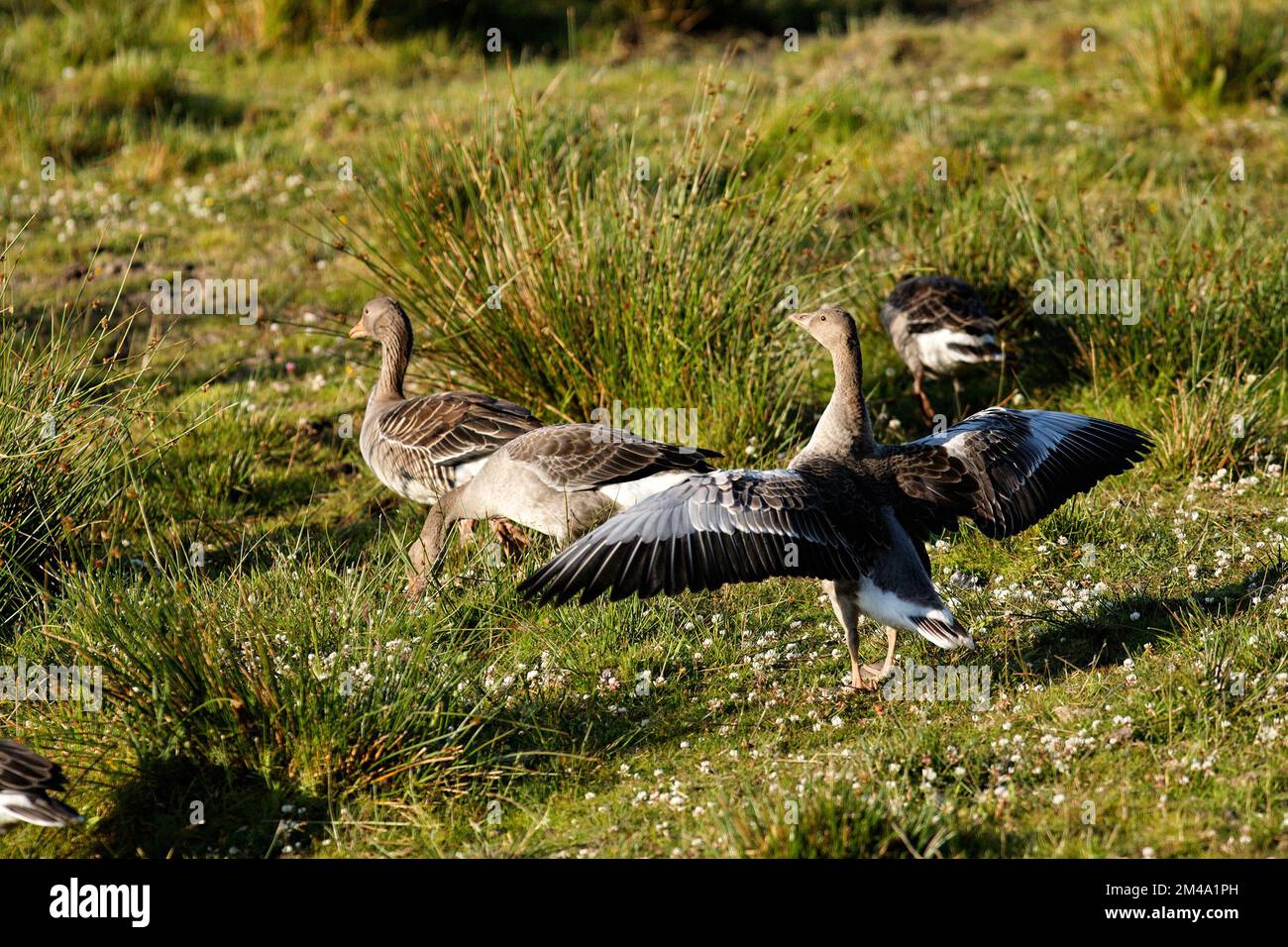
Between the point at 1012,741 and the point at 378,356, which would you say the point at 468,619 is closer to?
the point at 1012,741

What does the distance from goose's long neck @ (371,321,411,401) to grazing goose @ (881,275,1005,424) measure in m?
3.31

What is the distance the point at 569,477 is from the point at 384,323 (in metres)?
2.22

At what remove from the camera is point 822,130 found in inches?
502

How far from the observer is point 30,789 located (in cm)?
507

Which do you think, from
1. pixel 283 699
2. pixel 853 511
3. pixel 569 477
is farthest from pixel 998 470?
pixel 283 699

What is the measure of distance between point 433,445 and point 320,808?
2.84 metres

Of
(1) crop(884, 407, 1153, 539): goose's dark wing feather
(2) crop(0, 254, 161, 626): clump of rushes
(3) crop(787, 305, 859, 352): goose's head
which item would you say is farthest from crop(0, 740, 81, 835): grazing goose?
(3) crop(787, 305, 859, 352): goose's head

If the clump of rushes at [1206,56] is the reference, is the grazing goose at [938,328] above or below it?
below

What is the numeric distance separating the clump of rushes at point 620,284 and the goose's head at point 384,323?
25 cm

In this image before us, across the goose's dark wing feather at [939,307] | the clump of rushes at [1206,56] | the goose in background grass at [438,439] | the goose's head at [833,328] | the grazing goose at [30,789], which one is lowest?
the grazing goose at [30,789]

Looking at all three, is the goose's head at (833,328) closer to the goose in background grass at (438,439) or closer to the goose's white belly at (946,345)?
the goose in background grass at (438,439)

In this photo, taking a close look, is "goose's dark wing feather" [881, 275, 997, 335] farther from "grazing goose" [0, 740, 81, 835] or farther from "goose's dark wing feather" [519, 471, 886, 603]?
"grazing goose" [0, 740, 81, 835]

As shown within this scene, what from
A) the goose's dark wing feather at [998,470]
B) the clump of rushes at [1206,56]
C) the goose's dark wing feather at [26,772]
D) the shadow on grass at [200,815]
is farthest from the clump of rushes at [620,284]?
the clump of rushes at [1206,56]

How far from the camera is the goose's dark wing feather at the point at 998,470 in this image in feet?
Answer: 20.9
